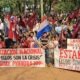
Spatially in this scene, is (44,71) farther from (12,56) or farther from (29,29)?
(29,29)

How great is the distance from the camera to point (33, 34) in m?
17.4

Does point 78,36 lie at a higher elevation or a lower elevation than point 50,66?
higher

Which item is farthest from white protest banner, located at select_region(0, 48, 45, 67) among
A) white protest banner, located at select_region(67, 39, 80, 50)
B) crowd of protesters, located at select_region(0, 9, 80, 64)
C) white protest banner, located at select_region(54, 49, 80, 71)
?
white protest banner, located at select_region(67, 39, 80, 50)

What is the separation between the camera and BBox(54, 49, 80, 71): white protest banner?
1566 centimetres

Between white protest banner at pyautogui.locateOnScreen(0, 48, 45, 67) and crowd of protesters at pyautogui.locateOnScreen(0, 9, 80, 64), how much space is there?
0.97 feet

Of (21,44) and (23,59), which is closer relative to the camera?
(23,59)

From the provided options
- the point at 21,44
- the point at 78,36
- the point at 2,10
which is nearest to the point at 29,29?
the point at 21,44

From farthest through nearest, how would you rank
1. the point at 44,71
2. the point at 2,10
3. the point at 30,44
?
the point at 2,10
the point at 30,44
the point at 44,71

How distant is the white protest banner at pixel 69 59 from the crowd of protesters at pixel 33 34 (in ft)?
1.32

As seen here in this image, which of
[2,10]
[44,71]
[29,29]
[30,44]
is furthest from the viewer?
[2,10]

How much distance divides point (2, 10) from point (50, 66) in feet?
61.2

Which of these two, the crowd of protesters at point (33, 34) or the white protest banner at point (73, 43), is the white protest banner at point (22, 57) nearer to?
the crowd of protesters at point (33, 34)

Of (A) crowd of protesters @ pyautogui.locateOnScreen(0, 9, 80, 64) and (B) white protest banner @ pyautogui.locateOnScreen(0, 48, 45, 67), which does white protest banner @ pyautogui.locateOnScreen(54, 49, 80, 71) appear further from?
(B) white protest banner @ pyautogui.locateOnScreen(0, 48, 45, 67)

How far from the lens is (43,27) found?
17750 millimetres
